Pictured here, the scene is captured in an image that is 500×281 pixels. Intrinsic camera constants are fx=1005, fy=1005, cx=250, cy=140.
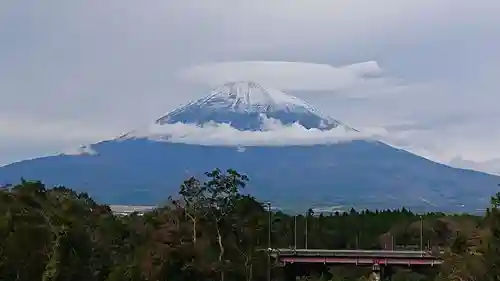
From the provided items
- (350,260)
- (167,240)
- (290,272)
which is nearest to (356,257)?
(350,260)

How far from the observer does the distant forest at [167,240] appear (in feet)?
108

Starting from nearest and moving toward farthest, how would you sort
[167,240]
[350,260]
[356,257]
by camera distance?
[167,240] < [350,260] < [356,257]

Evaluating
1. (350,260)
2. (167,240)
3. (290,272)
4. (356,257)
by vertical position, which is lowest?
(290,272)

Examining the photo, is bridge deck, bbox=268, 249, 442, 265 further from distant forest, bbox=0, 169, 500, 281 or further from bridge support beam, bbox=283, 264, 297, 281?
distant forest, bbox=0, 169, 500, 281

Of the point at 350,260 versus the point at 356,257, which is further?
the point at 356,257

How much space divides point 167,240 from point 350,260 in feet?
95.6

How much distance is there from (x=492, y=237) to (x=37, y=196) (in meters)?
17.5

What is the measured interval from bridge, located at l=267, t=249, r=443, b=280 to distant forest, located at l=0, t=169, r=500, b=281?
44.8ft

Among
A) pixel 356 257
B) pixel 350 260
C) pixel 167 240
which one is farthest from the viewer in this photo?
pixel 356 257

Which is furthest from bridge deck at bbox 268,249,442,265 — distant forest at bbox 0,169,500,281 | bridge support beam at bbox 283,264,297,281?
distant forest at bbox 0,169,500,281

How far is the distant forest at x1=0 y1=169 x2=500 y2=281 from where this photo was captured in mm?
A: 32906

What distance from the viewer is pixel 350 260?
66250mm

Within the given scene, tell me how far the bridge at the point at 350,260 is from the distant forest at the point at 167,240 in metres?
13.7

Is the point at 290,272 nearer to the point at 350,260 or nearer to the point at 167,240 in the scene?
the point at 350,260
